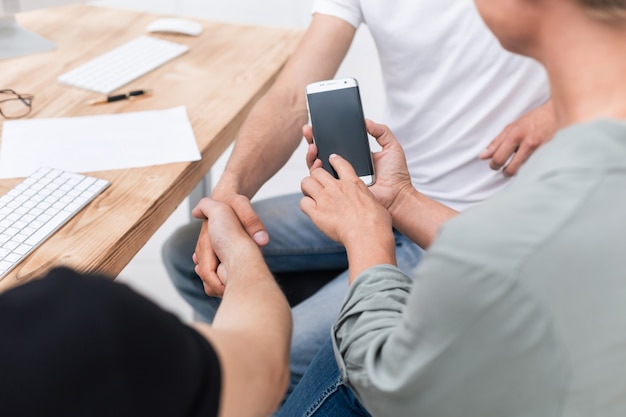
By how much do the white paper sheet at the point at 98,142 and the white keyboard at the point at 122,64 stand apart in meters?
0.12

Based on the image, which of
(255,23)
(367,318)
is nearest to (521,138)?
(367,318)

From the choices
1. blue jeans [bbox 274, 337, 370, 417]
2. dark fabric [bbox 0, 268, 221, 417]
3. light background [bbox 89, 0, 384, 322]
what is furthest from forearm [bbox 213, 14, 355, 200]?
dark fabric [bbox 0, 268, 221, 417]

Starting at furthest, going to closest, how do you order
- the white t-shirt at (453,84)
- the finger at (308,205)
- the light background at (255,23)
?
the light background at (255,23), the white t-shirt at (453,84), the finger at (308,205)

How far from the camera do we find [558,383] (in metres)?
0.62

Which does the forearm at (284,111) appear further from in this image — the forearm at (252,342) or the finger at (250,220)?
the forearm at (252,342)

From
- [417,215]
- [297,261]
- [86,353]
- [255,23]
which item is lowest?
[255,23]

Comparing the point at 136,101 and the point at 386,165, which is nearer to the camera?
the point at 386,165

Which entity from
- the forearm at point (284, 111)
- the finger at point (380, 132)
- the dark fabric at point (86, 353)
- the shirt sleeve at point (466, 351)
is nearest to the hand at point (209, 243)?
the forearm at point (284, 111)

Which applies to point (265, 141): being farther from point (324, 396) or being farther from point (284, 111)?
point (324, 396)

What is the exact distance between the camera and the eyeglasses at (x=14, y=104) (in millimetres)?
1245

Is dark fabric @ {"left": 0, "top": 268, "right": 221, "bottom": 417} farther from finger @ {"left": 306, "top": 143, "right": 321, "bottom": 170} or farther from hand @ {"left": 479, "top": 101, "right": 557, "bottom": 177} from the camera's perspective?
hand @ {"left": 479, "top": 101, "right": 557, "bottom": 177}

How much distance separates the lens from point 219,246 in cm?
100

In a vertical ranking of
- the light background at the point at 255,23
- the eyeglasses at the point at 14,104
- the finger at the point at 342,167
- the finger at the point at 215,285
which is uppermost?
the finger at the point at 342,167

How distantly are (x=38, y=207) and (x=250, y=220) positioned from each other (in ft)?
0.92
